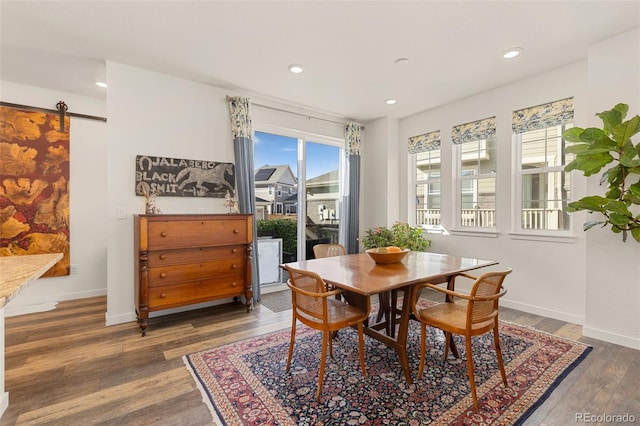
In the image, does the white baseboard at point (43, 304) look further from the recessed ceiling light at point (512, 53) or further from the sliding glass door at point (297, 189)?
the recessed ceiling light at point (512, 53)

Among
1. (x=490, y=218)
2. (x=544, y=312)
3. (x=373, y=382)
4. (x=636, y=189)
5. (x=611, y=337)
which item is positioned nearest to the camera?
(x=373, y=382)

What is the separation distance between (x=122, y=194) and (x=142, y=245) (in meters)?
0.80

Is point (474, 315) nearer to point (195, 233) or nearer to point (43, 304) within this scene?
point (195, 233)

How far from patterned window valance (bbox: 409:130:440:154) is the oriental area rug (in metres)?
2.92

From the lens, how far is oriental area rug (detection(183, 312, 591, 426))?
1807mm

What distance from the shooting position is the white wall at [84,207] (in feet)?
13.0

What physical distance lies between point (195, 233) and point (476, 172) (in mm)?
3765

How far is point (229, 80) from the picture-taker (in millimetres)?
3678

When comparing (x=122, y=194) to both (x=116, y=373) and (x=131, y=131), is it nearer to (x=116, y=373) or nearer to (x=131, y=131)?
(x=131, y=131)

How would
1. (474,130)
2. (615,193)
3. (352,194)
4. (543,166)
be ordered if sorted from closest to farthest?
(615,193) → (543,166) → (474,130) → (352,194)

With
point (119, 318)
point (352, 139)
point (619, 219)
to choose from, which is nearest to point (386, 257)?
point (619, 219)

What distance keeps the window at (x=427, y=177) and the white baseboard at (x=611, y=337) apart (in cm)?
214

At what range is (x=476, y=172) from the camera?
4250 mm

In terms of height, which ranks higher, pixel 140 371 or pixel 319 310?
pixel 319 310
